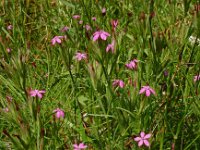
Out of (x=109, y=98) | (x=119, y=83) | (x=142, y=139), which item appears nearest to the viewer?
(x=142, y=139)

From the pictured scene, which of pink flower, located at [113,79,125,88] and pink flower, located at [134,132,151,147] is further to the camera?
pink flower, located at [113,79,125,88]

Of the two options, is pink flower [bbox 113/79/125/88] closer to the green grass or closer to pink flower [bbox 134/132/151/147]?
the green grass

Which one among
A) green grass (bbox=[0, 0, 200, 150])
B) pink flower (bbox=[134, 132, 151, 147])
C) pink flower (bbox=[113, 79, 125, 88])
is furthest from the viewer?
pink flower (bbox=[113, 79, 125, 88])

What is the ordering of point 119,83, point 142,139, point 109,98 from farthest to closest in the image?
1. point 119,83
2. point 109,98
3. point 142,139

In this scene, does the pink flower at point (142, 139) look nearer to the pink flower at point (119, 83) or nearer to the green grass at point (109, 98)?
the green grass at point (109, 98)

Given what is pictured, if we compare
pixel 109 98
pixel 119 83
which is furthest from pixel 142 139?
pixel 119 83

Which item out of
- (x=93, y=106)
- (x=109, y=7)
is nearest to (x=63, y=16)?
(x=109, y=7)

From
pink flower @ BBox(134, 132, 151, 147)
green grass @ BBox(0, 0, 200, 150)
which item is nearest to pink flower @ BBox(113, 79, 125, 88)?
green grass @ BBox(0, 0, 200, 150)

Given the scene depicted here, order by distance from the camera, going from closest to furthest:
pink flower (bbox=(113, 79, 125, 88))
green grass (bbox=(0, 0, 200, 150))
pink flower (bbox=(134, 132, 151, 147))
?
pink flower (bbox=(134, 132, 151, 147)) → green grass (bbox=(0, 0, 200, 150)) → pink flower (bbox=(113, 79, 125, 88))

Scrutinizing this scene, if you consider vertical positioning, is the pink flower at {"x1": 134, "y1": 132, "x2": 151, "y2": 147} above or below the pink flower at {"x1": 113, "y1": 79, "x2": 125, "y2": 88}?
below

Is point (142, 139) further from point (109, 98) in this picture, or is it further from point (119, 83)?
point (119, 83)

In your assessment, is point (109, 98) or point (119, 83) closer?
point (109, 98)

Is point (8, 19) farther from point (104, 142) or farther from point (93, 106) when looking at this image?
point (104, 142)
